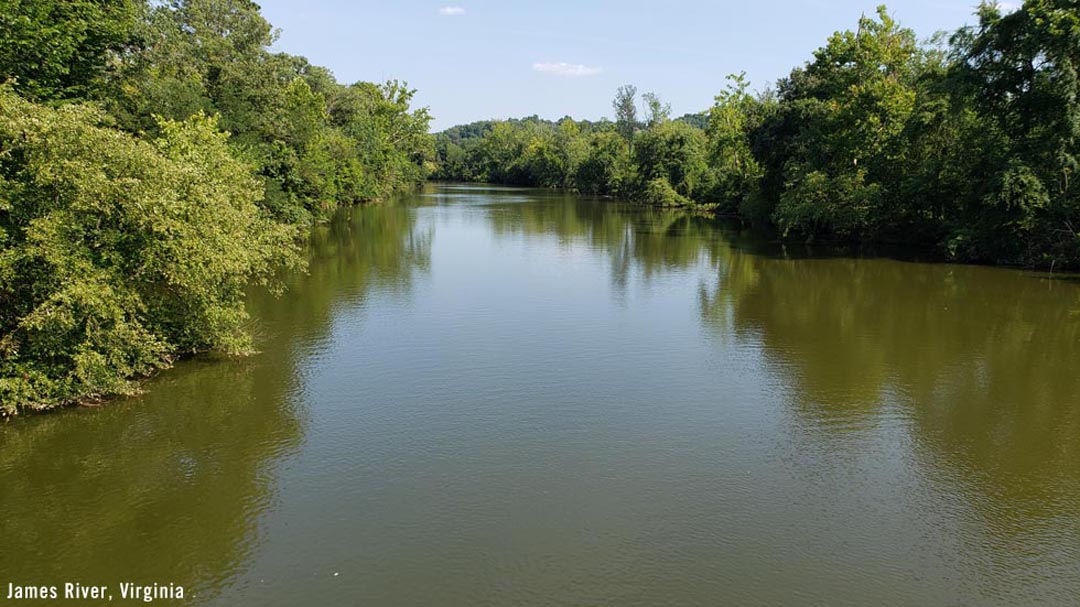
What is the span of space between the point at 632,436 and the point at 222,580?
6915 millimetres

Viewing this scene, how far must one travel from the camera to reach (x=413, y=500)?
406 inches

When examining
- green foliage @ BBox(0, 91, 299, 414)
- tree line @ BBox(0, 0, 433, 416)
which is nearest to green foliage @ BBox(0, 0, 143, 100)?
tree line @ BBox(0, 0, 433, 416)

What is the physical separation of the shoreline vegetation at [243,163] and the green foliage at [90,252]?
0.14 ft

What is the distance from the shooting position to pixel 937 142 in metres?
34.5

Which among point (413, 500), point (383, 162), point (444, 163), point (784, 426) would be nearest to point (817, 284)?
point (784, 426)

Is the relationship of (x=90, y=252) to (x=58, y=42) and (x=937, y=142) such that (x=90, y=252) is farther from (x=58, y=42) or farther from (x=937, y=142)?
(x=937, y=142)

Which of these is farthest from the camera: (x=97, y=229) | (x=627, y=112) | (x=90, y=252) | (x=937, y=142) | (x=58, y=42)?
(x=627, y=112)

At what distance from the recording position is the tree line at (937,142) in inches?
1064

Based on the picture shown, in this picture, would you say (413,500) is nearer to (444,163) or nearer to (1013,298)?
(1013,298)

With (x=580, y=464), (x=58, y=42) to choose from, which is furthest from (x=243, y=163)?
(x=580, y=464)
